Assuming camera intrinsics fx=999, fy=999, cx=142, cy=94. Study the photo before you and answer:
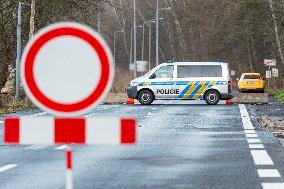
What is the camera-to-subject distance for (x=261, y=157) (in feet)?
52.5

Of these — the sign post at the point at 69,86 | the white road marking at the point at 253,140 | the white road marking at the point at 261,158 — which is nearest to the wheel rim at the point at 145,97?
the white road marking at the point at 261,158

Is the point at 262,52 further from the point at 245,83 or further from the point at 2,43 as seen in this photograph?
the point at 2,43

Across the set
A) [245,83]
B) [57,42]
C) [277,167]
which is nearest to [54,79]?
[57,42]

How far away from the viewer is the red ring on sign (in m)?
7.86

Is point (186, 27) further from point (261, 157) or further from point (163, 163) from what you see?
point (163, 163)

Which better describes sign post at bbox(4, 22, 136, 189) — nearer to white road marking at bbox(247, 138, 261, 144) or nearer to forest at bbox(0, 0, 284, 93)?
white road marking at bbox(247, 138, 261, 144)

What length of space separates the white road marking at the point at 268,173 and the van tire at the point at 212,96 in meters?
31.6

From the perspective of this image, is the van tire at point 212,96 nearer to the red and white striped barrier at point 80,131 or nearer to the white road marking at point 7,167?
the white road marking at point 7,167

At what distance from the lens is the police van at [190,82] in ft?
147

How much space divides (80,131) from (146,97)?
37655 mm

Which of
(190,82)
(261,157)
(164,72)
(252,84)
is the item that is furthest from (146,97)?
(261,157)

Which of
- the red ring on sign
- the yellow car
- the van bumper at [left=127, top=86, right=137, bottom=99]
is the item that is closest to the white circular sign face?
the red ring on sign

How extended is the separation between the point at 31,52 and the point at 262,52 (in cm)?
8959

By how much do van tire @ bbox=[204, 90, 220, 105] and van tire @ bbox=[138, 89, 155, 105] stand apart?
2.45 meters
